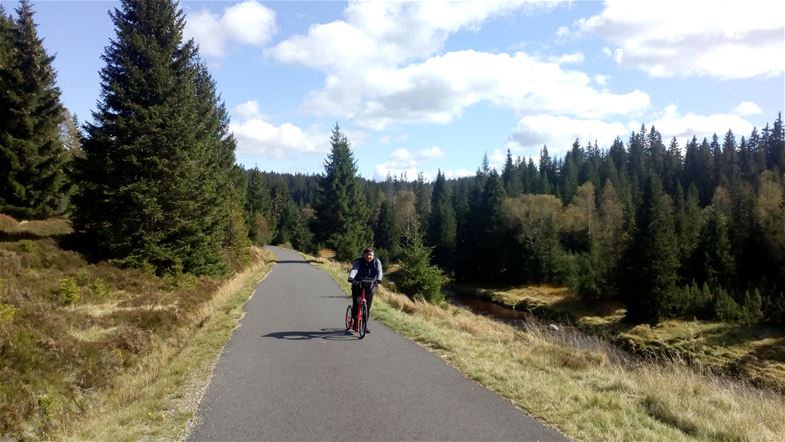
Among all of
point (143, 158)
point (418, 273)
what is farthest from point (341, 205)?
point (143, 158)

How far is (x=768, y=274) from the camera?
45.2 metres

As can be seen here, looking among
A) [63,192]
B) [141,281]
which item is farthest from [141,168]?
[63,192]

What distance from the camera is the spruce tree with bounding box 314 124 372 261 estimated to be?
49.5 m

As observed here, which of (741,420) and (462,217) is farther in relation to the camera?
(462,217)

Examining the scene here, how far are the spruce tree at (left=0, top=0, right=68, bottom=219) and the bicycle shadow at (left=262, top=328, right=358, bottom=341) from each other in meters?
19.8

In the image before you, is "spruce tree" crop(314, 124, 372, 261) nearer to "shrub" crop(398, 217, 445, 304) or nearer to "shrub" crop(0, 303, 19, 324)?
"shrub" crop(398, 217, 445, 304)

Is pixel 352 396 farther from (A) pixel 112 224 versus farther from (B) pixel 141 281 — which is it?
(A) pixel 112 224

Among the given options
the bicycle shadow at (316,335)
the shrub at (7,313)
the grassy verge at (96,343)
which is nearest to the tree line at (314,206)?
Result: the grassy verge at (96,343)

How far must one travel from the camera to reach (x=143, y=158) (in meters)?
18.8

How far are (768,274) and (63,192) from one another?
54.4 meters

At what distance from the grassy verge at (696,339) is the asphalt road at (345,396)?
1644cm

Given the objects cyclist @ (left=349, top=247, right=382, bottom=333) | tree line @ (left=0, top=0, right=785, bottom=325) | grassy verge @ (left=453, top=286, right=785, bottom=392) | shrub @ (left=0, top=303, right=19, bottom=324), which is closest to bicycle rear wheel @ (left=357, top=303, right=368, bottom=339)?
cyclist @ (left=349, top=247, right=382, bottom=333)

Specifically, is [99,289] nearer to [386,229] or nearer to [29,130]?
[29,130]

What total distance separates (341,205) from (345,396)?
43.5 metres
